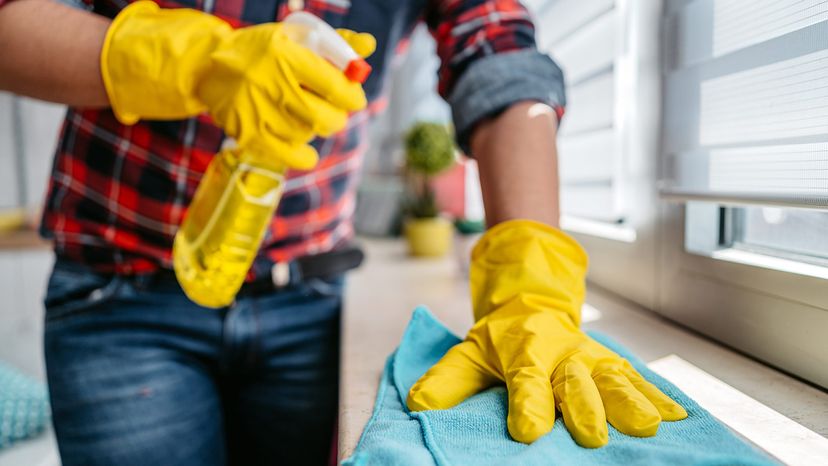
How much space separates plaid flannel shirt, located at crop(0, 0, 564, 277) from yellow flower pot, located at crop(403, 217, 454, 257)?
1.06 meters

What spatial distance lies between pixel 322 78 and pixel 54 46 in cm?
31

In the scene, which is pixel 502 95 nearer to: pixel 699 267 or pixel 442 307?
pixel 699 267

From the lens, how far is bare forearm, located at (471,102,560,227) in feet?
2.35

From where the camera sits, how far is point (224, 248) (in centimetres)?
67

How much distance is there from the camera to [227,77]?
0.60 metres

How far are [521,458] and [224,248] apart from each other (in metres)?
0.43

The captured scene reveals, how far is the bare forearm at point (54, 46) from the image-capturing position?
62cm

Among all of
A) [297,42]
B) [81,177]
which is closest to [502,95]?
[297,42]

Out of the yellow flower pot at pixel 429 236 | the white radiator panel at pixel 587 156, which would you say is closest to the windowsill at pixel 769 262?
the white radiator panel at pixel 587 156

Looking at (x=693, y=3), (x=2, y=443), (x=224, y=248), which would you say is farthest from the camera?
(x=2, y=443)

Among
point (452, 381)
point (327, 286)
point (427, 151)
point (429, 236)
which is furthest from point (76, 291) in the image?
point (427, 151)

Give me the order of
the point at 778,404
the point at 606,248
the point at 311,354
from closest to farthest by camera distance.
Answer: the point at 778,404, the point at 311,354, the point at 606,248

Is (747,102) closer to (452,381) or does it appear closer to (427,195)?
(452,381)

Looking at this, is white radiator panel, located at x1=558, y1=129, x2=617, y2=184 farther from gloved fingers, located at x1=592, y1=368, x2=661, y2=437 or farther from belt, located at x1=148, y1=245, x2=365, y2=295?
gloved fingers, located at x1=592, y1=368, x2=661, y2=437
